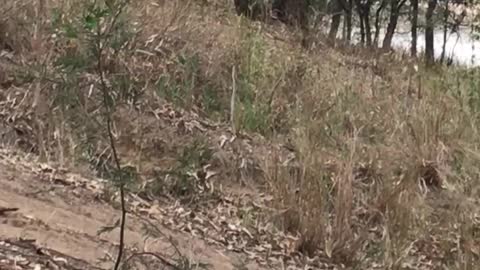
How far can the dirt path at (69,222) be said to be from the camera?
3.08 metres

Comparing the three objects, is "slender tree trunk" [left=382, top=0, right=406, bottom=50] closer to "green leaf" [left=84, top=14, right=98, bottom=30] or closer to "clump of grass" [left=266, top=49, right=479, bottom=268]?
"clump of grass" [left=266, top=49, right=479, bottom=268]

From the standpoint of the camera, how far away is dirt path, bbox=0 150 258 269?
3084 mm

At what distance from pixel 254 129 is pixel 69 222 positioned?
1982 millimetres

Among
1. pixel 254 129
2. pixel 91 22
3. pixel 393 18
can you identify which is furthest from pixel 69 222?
pixel 393 18

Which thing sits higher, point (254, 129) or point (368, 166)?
point (254, 129)

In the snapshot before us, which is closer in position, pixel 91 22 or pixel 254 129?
pixel 91 22

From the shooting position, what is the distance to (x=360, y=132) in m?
5.43

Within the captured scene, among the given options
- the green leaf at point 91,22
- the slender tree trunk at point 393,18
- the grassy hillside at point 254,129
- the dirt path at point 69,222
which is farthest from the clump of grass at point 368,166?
the slender tree trunk at point 393,18

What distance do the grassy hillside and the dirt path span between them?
17cm

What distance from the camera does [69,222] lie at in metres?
3.34

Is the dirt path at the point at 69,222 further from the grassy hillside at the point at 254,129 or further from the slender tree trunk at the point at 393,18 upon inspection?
the slender tree trunk at the point at 393,18

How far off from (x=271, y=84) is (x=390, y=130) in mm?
828

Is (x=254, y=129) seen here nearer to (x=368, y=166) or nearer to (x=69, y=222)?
(x=368, y=166)

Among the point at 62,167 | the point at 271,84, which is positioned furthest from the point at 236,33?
the point at 62,167
